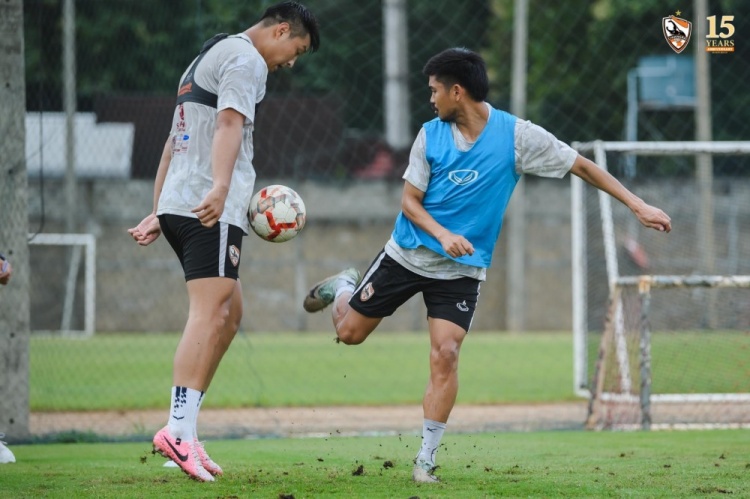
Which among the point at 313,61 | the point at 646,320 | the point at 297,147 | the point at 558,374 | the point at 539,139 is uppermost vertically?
the point at 313,61

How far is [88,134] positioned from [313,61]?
483 cm

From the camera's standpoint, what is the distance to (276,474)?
21.0 ft

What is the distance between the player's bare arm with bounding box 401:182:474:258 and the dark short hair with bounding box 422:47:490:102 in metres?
0.60

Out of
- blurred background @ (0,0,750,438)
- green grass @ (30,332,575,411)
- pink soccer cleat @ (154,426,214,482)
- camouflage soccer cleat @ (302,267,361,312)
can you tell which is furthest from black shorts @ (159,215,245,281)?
blurred background @ (0,0,750,438)

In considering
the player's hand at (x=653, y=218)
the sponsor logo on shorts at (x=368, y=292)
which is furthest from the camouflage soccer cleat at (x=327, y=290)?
the player's hand at (x=653, y=218)

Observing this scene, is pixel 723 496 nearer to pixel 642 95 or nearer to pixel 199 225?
pixel 199 225

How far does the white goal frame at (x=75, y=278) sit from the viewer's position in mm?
22859

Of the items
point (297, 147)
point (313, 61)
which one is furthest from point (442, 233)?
point (313, 61)

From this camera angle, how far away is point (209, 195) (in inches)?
225

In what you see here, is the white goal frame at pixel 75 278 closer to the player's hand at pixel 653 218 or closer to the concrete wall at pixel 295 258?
the concrete wall at pixel 295 258

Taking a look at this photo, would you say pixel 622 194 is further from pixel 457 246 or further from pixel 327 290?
pixel 327 290

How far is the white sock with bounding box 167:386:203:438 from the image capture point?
577 cm

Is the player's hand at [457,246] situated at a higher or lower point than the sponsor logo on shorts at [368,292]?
higher

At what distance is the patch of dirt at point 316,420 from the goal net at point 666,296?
0.63 meters
